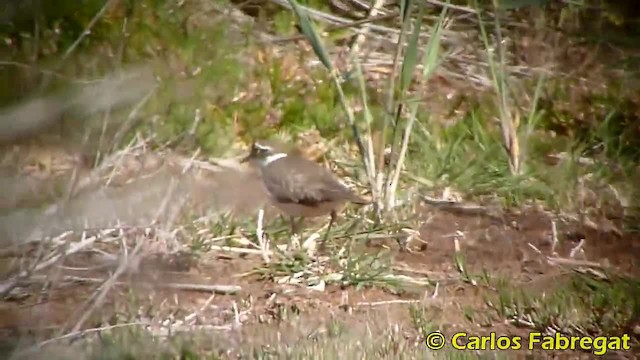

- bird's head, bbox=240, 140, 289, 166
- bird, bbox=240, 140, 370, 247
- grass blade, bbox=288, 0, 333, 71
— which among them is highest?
grass blade, bbox=288, 0, 333, 71

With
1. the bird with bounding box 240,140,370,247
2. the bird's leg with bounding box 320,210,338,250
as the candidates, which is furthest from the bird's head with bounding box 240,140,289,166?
the bird's leg with bounding box 320,210,338,250

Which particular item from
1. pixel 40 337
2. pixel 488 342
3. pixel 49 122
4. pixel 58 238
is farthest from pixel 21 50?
pixel 488 342

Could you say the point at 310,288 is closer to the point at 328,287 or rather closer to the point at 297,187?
the point at 328,287

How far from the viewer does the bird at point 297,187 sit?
1.20m

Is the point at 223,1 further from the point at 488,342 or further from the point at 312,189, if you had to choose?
the point at 488,342

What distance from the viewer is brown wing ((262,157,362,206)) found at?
47.4 inches

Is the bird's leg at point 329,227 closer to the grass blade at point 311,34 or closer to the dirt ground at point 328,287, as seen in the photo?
the dirt ground at point 328,287

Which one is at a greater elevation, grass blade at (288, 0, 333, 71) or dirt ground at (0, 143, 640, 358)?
grass blade at (288, 0, 333, 71)

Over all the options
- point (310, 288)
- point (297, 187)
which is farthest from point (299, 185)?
point (310, 288)

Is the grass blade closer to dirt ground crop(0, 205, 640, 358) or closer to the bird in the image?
the bird

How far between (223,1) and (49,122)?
0.38 m

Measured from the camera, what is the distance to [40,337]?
1056 mm

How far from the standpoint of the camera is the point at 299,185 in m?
1.21

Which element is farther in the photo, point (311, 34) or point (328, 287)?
point (311, 34)
